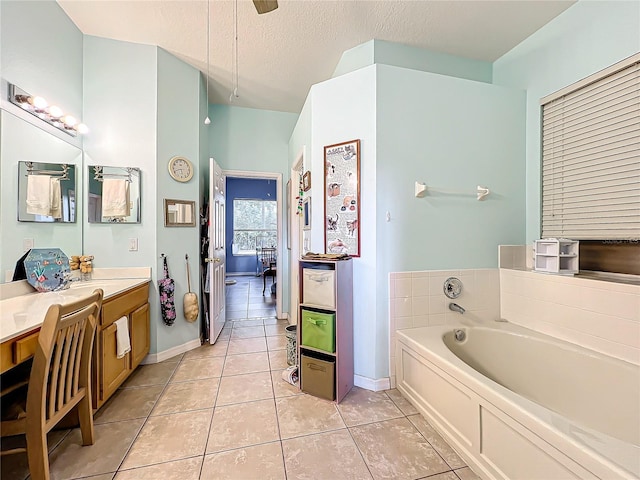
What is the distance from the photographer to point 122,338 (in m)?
1.96

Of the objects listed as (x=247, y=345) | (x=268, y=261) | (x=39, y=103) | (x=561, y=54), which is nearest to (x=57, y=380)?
(x=247, y=345)

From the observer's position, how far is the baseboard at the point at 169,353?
2562 mm

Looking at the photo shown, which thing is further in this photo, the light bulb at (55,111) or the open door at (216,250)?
the open door at (216,250)

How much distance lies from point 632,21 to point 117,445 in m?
4.16

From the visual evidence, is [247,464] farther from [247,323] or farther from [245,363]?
[247,323]

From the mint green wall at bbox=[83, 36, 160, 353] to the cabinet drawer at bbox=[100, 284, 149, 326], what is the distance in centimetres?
19

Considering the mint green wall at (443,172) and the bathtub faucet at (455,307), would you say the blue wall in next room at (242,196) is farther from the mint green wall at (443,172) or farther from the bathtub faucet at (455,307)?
the bathtub faucet at (455,307)

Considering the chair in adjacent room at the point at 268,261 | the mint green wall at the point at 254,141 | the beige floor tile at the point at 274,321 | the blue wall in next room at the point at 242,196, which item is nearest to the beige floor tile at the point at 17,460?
the beige floor tile at the point at 274,321

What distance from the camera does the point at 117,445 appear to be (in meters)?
1.54

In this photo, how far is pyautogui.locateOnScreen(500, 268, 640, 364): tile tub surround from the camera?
162 centimetres

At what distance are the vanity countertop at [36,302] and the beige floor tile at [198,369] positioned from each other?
86cm

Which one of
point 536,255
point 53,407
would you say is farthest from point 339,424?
point 536,255

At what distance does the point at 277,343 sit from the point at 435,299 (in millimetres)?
1774

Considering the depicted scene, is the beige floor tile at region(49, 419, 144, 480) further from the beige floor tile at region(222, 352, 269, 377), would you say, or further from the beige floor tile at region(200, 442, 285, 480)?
the beige floor tile at region(222, 352, 269, 377)
